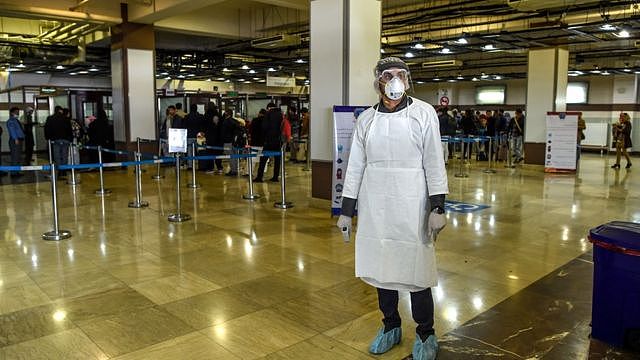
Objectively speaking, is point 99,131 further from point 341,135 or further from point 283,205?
point 341,135

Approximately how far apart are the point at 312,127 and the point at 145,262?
11.9 feet

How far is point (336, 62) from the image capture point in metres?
7.47

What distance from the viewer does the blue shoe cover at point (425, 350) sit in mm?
2977

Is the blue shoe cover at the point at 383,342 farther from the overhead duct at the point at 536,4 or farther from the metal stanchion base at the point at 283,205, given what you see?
the overhead duct at the point at 536,4

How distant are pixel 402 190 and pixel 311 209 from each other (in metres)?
5.14

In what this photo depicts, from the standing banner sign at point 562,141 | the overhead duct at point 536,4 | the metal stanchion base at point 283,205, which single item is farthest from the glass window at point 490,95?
the metal stanchion base at point 283,205

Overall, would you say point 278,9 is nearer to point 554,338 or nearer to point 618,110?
point 554,338

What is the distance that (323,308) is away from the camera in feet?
12.8

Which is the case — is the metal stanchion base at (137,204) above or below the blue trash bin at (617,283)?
below

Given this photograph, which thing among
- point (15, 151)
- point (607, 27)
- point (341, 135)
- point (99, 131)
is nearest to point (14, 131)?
point (15, 151)

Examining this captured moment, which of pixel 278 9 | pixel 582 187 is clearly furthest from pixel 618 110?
pixel 278 9

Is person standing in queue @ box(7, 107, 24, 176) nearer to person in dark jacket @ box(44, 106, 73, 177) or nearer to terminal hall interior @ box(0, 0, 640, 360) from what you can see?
terminal hall interior @ box(0, 0, 640, 360)

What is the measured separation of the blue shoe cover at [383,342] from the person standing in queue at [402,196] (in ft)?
0.69

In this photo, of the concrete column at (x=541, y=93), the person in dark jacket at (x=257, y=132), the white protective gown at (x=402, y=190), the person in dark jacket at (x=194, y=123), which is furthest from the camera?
the concrete column at (x=541, y=93)
